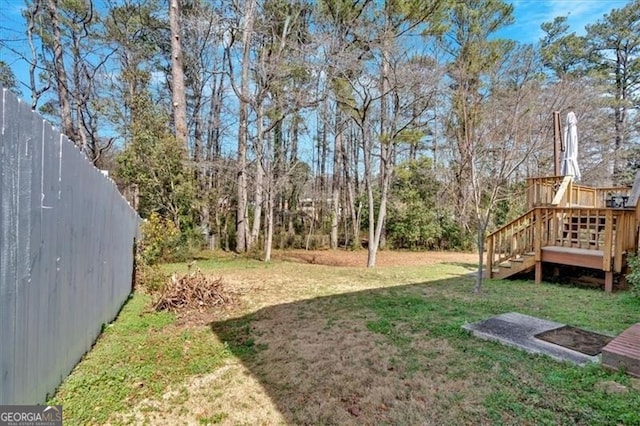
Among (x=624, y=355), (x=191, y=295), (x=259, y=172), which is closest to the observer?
(x=624, y=355)

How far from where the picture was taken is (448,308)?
4.40m

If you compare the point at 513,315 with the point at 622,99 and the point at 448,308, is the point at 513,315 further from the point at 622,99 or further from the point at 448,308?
the point at 622,99

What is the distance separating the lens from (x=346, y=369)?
2.76 metres

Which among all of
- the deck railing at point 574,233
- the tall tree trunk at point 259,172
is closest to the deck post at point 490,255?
the deck railing at point 574,233

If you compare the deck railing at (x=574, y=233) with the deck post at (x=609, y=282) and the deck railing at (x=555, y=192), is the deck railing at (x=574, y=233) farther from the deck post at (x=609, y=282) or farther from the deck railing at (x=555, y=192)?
the deck railing at (x=555, y=192)

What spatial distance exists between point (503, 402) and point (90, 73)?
49.9 ft

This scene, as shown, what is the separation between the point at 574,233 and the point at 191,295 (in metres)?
6.70

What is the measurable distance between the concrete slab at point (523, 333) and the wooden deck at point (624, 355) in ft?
0.43

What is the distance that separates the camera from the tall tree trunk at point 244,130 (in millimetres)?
9867

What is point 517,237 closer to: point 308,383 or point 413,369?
point 413,369

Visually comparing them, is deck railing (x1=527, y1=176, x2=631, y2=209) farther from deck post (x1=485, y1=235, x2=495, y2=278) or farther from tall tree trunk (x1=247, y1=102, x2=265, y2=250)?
tall tree trunk (x1=247, y1=102, x2=265, y2=250)

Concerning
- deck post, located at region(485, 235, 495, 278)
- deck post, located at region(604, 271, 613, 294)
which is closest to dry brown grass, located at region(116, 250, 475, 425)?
deck post, located at region(485, 235, 495, 278)

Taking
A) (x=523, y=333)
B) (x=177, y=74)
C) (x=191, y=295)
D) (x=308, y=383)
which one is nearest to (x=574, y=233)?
(x=523, y=333)

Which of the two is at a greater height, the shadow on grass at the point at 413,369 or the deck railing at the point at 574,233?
the deck railing at the point at 574,233
